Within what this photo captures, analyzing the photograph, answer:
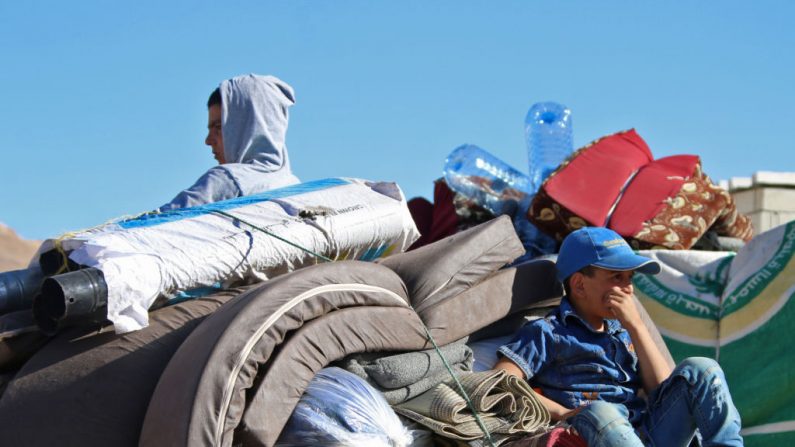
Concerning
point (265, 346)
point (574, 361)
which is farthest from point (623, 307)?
point (265, 346)

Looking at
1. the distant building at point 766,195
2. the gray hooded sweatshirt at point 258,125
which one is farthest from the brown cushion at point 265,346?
the distant building at point 766,195

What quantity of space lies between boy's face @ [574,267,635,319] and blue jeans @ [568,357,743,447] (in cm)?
37

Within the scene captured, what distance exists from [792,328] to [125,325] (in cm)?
299

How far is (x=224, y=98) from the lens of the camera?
15.8ft

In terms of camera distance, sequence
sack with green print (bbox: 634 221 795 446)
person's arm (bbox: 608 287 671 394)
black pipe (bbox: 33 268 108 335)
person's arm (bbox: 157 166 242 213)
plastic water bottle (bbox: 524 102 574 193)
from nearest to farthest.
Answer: black pipe (bbox: 33 268 108 335) → person's arm (bbox: 608 287 671 394) → person's arm (bbox: 157 166 242 213) → sack with green print (bbox: 634 221 795 446) → plastic water bottle (bbox: 524 102 574 193)

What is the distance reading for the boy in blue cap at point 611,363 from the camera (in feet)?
11.5

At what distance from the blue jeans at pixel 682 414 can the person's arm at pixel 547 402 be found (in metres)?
0.17

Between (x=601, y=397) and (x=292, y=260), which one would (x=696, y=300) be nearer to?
(x=601, y=397)

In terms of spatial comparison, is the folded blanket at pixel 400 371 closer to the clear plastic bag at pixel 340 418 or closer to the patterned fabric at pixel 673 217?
the clear plastic bag at pixel 340 418

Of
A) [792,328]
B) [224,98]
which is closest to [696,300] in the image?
[792,328]

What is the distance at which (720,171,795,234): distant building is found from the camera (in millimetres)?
8016

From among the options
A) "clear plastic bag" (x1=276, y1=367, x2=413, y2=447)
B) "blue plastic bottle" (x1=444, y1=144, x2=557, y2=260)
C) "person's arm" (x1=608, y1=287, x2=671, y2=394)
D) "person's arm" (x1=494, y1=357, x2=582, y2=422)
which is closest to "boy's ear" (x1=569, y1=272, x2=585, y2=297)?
"person's arm" (x1=608, y1=287, x2=671, y2=394)

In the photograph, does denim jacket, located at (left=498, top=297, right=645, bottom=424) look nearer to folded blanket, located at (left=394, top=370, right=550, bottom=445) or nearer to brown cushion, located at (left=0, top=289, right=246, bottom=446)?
folded blanket, located at (left=394, top=370, right=550, bottom=445)

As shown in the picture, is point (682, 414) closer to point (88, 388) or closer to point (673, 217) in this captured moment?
point (88, 388)
